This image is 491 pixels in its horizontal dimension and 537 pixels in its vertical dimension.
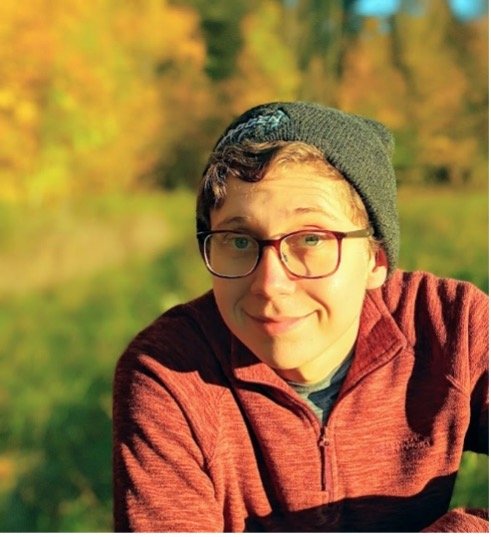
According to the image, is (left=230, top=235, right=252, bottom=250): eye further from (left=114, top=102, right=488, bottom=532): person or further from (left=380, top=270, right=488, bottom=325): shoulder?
(left=380, top=270, right=488, bottom=325): shoulder

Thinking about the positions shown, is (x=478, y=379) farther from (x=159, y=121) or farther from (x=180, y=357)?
(x=159, y=121)

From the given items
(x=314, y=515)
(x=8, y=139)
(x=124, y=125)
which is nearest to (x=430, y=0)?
(x=124, y=125)

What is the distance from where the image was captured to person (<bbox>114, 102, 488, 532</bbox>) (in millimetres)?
1589

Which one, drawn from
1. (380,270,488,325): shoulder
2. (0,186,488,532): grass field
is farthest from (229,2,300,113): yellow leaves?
(380,270,488,325): shoulder

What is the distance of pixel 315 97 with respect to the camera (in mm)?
4199

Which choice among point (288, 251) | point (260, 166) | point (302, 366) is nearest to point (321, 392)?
point (302, 366)

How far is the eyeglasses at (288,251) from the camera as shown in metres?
1.57

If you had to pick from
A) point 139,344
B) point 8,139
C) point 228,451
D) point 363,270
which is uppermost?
point 8,139

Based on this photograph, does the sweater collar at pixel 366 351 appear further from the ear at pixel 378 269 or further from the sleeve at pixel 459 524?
the sleeve at pixel 459 524

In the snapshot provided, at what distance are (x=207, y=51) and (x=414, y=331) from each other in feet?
8.90

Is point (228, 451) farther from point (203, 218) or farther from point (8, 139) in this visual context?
point (8, 139)

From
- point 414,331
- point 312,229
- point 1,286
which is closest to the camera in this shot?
point 312,229

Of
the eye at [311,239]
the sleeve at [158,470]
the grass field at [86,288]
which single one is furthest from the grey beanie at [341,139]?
the grass field at [86,288]

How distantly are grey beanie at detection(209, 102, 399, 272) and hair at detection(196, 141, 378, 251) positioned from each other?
1 cm
